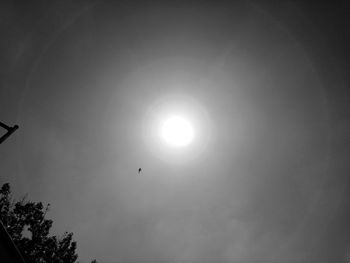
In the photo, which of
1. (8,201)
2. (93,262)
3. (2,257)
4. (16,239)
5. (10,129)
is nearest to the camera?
(10,129)

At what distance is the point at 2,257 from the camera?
10.6m

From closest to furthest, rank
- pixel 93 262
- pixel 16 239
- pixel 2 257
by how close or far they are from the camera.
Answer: pixel 2 257, pixel 16 239, pixel 93 262

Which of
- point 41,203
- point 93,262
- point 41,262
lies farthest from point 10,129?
point 93,262

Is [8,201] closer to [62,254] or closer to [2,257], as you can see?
[62,254]

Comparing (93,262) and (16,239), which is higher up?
(93,262)

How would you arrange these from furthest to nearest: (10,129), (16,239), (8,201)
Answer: (8,201), (16,239), (10,129)

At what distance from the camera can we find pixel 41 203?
24375 mm

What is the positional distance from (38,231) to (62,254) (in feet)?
11.2

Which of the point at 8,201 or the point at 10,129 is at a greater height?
the point at 8,201

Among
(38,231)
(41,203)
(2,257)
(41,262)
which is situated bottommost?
(2,257)

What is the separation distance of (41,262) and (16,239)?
3237 millimetres

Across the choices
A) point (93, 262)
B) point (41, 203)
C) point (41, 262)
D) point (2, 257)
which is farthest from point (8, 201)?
point (2, 257)

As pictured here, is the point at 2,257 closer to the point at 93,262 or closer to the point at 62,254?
the point at 62,254

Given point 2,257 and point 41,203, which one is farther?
point 41,203
